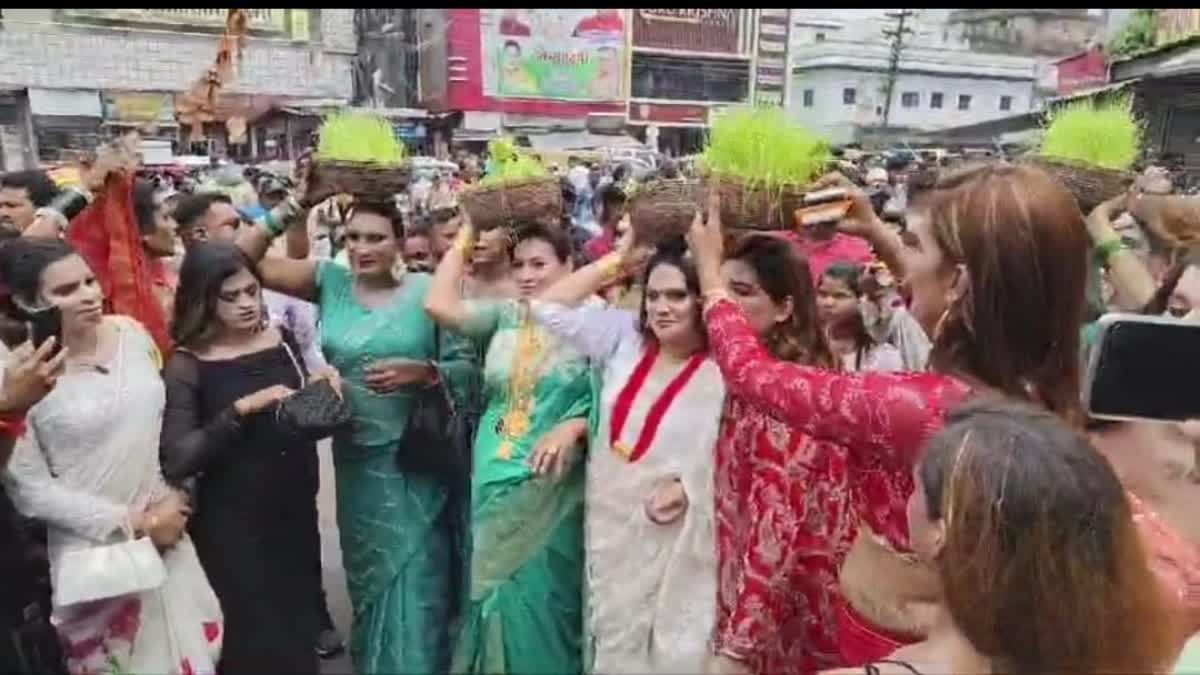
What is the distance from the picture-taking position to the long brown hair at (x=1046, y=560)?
0.85 m

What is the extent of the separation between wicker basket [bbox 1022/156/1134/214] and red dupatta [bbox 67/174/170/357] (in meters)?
2.44

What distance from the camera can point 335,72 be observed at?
1037 inches

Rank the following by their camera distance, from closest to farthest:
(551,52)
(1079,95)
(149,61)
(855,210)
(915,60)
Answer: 1. (855,210)
2. (1079,95)
3. (149,61)
4. (551,52)
5. (915,60)

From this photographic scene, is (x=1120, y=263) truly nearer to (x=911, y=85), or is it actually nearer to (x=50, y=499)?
(x=50, y=499)

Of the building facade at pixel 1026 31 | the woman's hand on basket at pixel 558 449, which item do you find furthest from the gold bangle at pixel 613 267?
the building facade at pixel 1026 31

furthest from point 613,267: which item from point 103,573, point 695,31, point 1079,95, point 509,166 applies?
Answer: point 695,31

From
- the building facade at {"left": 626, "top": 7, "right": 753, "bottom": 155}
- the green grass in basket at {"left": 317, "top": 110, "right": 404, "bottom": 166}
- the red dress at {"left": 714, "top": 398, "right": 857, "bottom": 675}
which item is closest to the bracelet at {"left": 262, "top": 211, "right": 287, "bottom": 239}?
the green grass in basket at {"left": 317, "top": 110, "right": 404, "bottom": 166}

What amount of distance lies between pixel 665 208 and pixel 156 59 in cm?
2207

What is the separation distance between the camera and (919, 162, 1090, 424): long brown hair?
1267 millimetres

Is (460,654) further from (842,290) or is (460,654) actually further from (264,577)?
(842,290)

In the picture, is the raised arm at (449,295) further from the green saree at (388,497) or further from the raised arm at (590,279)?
the raised arm at (590,279)

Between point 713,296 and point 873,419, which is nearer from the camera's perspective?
point 873,419

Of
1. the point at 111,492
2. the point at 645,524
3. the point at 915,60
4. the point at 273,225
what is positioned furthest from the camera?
the point at 915,60

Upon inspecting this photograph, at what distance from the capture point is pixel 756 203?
1.92 meters
